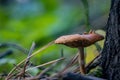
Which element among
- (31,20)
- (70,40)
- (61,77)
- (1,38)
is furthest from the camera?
(31,20)

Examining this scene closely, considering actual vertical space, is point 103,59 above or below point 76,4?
below

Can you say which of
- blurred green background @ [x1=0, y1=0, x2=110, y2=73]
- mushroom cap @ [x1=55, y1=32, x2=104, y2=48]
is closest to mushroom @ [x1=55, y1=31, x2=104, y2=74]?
mushroom cap @ [x1=55, y1=32, x2=104, y2=48]

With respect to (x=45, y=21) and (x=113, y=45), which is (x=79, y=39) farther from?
(x=45, y=21)

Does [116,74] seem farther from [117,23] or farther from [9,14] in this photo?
[9,14]

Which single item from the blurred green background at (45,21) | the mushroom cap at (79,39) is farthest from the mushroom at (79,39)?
the blurred green background at (45,21)

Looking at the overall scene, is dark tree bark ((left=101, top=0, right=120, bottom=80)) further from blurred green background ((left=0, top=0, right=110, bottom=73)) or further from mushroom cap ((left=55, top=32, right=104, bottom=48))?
blurred green background ((left=0, top=0, right=110, bottom=73))

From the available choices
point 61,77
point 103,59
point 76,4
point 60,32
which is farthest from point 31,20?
point 61,77

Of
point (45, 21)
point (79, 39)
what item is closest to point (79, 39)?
point (79, 39)
